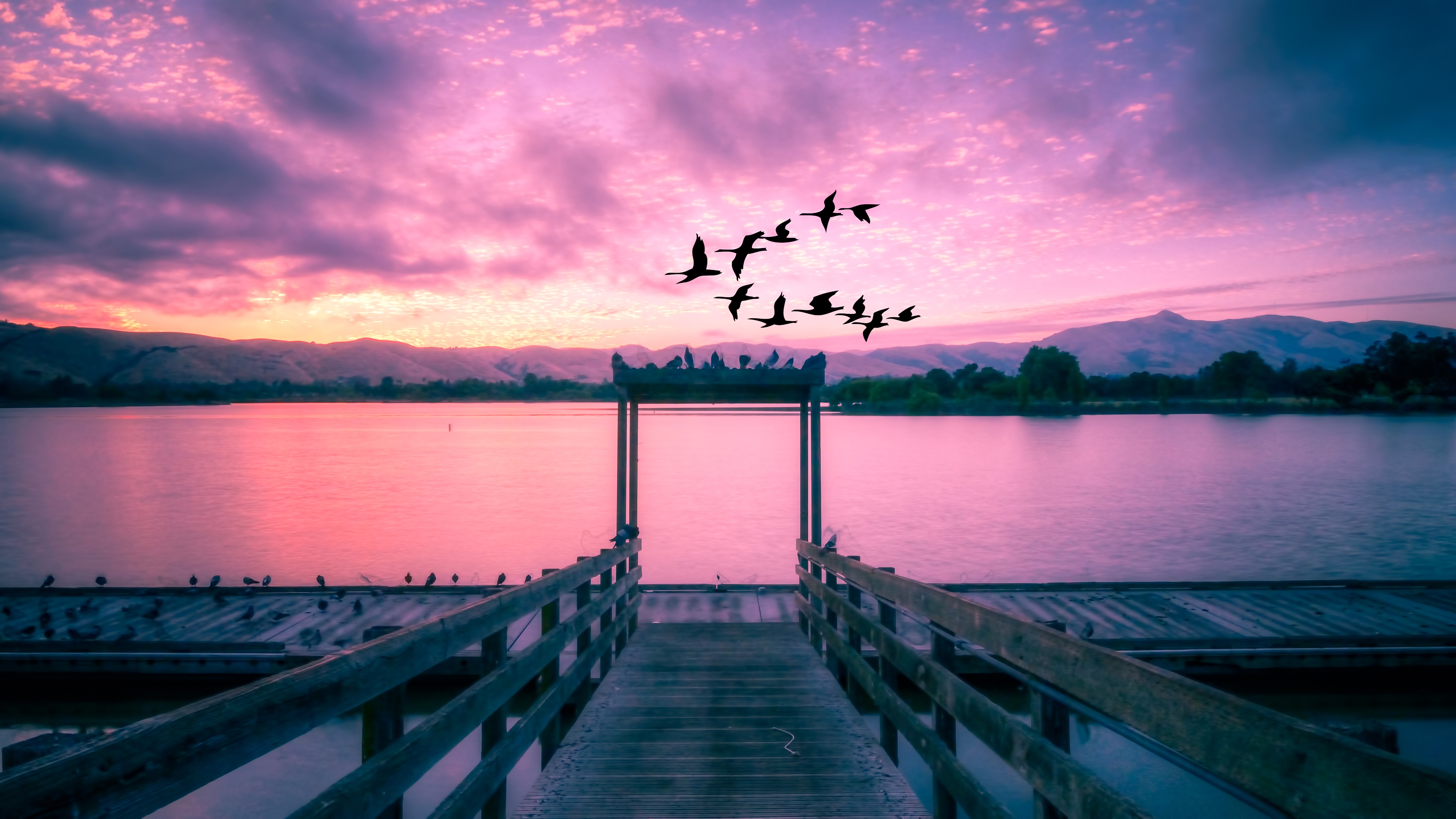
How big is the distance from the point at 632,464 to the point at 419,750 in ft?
24.3

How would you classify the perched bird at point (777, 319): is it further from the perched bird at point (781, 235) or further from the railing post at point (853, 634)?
the railing post at point (853, 634)

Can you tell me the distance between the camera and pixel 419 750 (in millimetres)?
2404

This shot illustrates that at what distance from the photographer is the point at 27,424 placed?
150 meters

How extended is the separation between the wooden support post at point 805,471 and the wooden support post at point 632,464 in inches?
85.6

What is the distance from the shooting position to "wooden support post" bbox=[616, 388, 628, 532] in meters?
8.95

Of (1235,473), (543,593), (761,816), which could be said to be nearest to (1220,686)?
(761,816)

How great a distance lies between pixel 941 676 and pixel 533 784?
83.4 inches

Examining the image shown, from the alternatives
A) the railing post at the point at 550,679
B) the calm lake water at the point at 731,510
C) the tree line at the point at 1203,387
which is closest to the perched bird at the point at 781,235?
the railing post at the point at 550,679

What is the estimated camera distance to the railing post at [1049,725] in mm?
2277

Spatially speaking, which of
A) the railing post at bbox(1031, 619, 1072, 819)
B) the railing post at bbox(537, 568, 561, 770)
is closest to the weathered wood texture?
the railing post at bbox(537, 568, 561, 770)

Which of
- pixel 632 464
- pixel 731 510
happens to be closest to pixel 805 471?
pixel 632 464

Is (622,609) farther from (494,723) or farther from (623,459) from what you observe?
(494,723)

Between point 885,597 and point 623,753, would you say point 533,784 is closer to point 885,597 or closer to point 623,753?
point 623,753

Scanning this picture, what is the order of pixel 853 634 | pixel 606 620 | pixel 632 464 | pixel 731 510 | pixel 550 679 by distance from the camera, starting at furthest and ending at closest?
1. pixel 731 510
2. pixel 632 464
3. pixel 606 620
4. pixel 853 634
5. pixel 550 679
